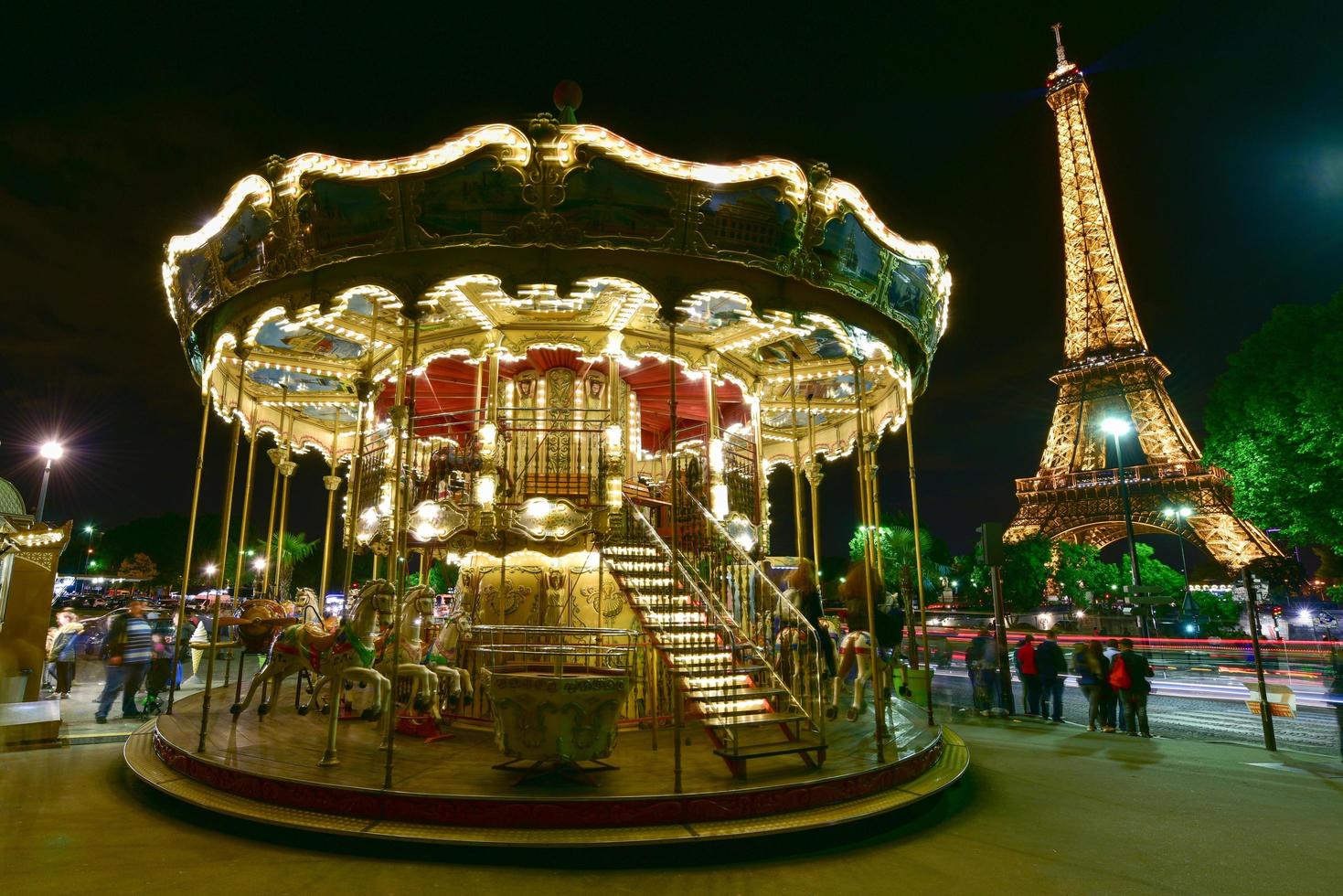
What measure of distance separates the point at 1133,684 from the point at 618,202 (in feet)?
30.8

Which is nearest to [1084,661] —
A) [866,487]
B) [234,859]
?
[866,487]

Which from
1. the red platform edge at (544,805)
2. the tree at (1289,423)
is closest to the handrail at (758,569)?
the red platform edge at (544,805)

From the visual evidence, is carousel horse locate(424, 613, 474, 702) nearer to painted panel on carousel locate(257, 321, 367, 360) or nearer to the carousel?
the carousel

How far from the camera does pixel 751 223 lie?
23.2 feet

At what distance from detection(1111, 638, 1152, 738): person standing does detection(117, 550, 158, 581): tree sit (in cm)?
7001

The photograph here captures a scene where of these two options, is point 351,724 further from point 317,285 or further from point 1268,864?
point 1268,864

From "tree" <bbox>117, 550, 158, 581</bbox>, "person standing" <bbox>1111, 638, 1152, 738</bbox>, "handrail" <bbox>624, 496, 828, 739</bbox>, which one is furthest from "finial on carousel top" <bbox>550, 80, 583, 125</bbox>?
"tree" <bbox>117, 550, 158, 581</bbox>

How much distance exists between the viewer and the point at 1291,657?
65.4 feet

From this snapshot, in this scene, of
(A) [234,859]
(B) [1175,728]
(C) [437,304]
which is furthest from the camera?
(B) [1175,728]

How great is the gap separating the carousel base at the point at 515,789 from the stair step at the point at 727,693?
562 mm

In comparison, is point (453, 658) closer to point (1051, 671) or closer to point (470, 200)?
point (470, 200)

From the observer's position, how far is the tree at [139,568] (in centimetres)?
6084

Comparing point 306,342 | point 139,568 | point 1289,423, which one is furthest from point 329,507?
point 139,568

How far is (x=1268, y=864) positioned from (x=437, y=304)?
9502 millimetres
